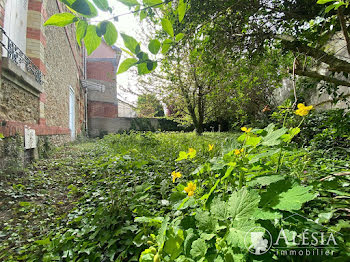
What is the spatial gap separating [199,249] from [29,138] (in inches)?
190

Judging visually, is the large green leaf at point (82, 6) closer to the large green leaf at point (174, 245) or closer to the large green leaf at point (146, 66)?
the large green leaf at point (146, 66)

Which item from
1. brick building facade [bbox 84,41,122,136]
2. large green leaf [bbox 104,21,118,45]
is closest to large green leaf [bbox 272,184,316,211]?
large green leaf [bbox 104,21,118,45]

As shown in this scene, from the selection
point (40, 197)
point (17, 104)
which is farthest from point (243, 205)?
point (17, 104)

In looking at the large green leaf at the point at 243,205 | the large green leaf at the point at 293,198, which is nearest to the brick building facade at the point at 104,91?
the large green leaf at the point at 243,205

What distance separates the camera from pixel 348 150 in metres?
2.38

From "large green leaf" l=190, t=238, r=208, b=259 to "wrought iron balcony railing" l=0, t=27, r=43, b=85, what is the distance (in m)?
4.30

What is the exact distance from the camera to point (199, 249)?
72 cm

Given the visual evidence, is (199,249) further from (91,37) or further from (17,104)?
(17,104)

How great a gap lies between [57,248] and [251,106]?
34.2 feet

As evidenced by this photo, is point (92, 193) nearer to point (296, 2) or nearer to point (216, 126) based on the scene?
point (296, 2)

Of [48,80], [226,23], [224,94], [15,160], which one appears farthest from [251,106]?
[15,160]

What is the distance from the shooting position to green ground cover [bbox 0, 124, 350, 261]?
25.1 inches

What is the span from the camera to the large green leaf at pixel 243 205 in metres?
0.63

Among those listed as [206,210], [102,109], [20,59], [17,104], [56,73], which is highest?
[102,109]
